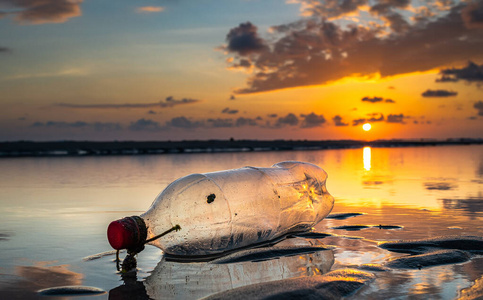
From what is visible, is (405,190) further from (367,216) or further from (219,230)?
(219,230)

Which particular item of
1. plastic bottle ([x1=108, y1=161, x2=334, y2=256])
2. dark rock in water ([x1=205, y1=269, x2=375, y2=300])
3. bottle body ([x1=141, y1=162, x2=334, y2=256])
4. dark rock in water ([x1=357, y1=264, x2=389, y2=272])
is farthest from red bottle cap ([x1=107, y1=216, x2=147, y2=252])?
dark rock in water ([x1=357, y1=264, x2=389, y2=272])

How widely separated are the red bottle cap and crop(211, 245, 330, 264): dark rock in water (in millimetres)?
704

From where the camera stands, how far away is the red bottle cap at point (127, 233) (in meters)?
4.13

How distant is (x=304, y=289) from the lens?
3.44 m

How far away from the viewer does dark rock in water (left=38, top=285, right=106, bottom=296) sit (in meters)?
3.68

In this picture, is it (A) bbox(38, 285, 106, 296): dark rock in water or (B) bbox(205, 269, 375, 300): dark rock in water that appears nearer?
(B) bbox(205, 269, 375, 300): dark rock in water

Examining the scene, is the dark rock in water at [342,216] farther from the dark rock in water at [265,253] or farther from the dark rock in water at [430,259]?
the dark rock in water at [430,259]

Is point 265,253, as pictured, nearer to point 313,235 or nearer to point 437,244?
point 313,235

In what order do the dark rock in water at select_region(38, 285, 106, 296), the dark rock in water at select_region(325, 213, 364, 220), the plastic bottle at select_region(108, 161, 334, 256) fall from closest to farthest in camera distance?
the dark rock in water at select_region(38, 285, 106, 296)
the plastic bottle at select_region(108, 161, 334, 256)
the dark rock in water at select_region(325, 213, 364, 220)

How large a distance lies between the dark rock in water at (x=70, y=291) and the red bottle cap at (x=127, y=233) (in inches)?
18.0

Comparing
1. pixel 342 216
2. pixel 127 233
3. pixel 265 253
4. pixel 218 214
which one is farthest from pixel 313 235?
pixel 127 233

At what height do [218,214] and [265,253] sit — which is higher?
[218,214]

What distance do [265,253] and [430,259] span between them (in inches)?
56.8

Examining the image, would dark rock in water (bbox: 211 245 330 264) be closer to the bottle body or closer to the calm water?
the calm water
